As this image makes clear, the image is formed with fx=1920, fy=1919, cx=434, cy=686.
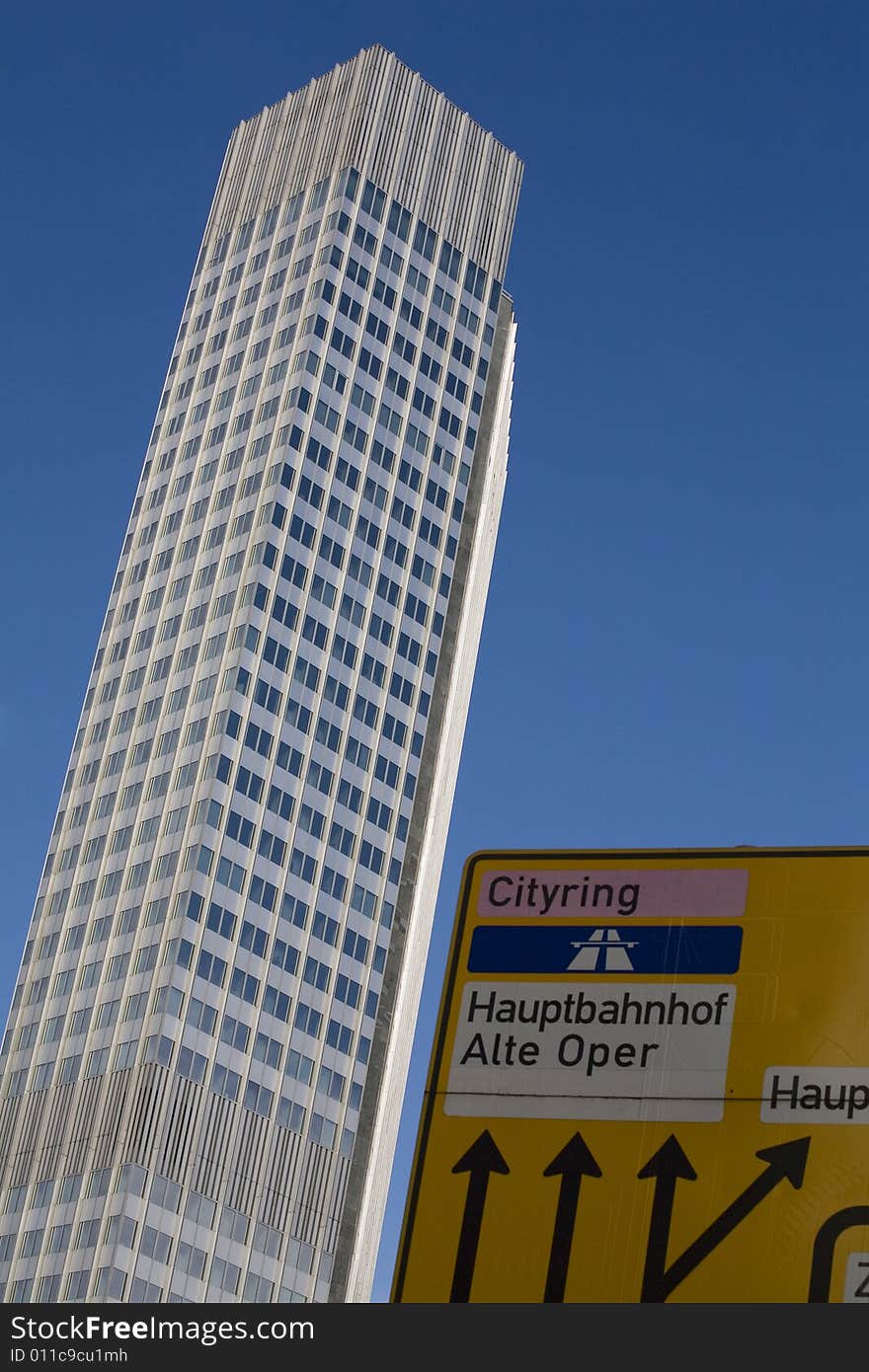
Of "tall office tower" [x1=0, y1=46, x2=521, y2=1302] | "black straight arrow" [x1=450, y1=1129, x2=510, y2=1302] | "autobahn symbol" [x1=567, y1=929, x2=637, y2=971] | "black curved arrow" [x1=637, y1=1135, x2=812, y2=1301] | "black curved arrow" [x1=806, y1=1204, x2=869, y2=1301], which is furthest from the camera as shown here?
"tall office tower" [x1=0, y1=46, x2=521, y2=1302]

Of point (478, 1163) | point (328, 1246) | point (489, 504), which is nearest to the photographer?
point (478, 1163)

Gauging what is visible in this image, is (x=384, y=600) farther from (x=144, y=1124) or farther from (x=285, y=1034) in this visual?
(x=144, y=1124)

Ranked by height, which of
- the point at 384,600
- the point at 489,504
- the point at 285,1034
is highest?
the point at 489,504

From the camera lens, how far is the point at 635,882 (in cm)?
635

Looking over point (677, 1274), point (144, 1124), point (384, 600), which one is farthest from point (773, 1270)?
point (384, 600)

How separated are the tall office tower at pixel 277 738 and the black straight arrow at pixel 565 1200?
94838 millimetres

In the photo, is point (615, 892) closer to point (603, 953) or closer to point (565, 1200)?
point (603, 953)

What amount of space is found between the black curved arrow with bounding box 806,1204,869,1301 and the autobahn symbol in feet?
3.43

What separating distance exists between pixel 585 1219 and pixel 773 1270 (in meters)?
0.60

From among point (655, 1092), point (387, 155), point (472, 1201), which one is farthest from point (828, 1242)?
point (387, 155)

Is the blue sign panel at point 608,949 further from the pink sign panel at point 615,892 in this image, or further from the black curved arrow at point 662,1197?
the black curved arrow at point 662,1197

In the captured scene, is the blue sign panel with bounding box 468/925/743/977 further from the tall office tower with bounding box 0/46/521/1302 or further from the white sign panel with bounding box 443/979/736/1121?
the tall office tower with bounding box 0/46/521/1302

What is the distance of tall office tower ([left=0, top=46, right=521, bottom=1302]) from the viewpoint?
103 meters

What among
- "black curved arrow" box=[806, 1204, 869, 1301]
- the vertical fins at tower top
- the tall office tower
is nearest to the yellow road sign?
"black curved arrow" box=[806, 1204, 869, 1301]
